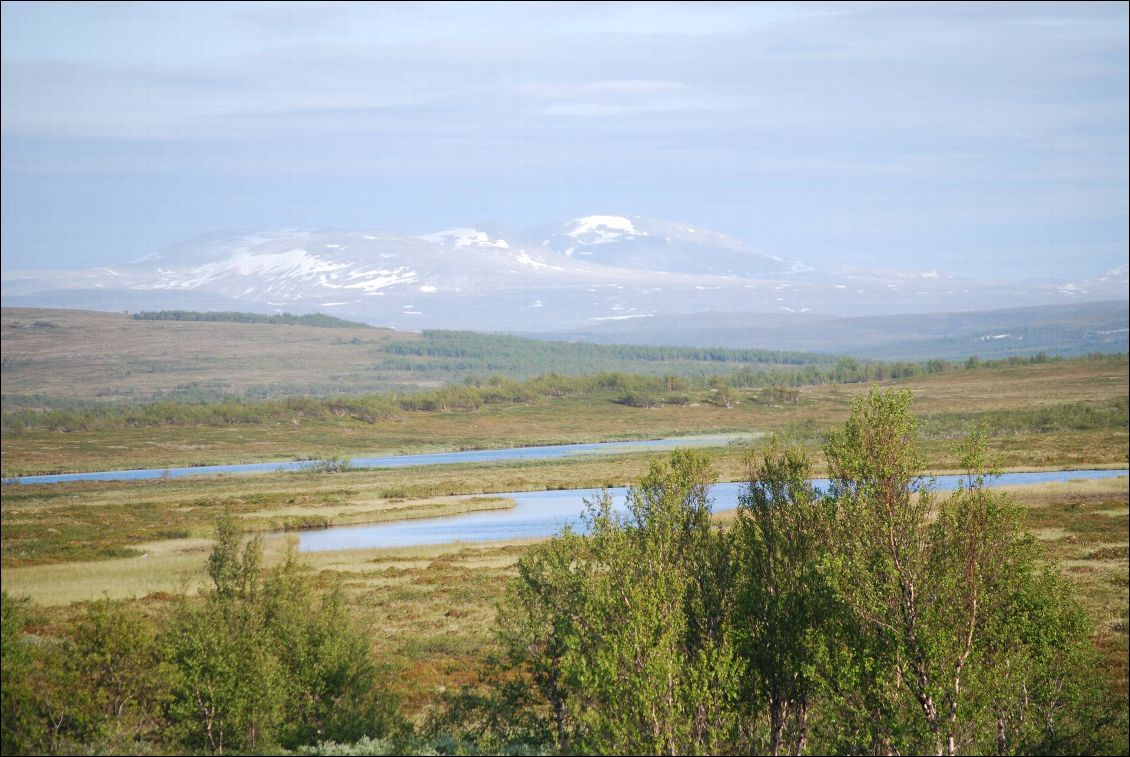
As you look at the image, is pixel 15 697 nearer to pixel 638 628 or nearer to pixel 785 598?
pixel 638 628

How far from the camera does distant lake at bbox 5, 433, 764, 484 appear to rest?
9681 centimetres

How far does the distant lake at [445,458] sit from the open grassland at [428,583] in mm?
40142

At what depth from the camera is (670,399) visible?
537 ft

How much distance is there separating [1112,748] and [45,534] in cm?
4677

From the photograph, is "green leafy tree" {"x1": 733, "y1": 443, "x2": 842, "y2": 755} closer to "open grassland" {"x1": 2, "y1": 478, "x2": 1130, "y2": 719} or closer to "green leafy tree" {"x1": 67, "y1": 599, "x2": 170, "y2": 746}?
"open grassland" {"x1": 2, "y1": 478, "x2": 1130, "y2": 719}

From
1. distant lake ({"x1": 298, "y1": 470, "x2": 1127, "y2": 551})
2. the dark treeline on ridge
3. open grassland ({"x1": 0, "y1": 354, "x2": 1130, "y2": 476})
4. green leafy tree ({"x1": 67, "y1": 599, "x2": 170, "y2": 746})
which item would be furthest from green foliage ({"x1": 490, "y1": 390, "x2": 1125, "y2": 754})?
the dark treeline on ridge

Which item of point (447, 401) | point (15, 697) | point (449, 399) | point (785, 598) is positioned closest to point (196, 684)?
point (15, 697)

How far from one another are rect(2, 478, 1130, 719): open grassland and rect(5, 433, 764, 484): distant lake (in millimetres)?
40142

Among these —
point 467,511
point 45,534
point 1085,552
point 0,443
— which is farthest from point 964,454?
point 0,443

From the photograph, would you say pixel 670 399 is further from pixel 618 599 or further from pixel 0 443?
pixel 618 599

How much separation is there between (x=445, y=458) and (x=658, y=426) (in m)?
35.0

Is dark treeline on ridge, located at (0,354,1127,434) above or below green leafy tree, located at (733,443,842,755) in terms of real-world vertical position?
below

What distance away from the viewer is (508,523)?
6794 centimetres

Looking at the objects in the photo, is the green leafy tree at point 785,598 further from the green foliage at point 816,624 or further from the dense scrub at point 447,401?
the dense scrub at point 447,401
